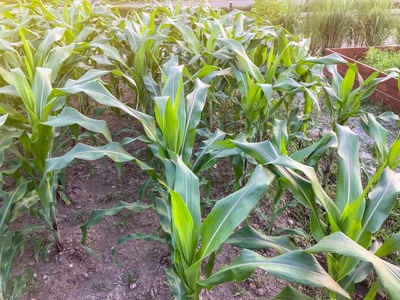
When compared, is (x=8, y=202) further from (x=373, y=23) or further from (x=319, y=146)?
(x=373, y=23)

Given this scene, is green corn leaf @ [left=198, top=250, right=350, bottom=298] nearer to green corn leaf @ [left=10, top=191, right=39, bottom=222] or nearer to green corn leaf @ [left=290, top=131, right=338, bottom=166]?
green corn leaf @ [left=290, top=131, right=338, bottom=166]

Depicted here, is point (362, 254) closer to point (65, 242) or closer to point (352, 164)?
point (352, 164)

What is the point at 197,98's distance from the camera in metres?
1.39

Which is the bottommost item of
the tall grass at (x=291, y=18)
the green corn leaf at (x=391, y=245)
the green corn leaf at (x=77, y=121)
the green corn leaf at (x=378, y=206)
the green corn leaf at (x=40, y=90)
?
the tall grass at (x=291, y=18)

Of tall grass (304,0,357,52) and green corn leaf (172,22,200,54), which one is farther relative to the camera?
tall grass (304,0,357,52)

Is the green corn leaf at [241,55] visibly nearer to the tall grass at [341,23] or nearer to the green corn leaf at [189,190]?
the green corn leaf at [189,190]

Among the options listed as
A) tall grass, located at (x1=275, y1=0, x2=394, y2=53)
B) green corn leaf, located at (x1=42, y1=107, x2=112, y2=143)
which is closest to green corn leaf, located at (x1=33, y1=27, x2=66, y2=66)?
green corn leaf, located at (x1=42, y1=107, x2=112, y2=143)

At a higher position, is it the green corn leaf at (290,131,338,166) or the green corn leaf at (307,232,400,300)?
the green corn leaf at (307,232,400,300)

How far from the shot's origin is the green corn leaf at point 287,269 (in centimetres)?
74

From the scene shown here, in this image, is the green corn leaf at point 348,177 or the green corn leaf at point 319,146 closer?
the green corn leaf at point 348,177

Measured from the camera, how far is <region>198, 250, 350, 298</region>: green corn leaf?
0.74 metres

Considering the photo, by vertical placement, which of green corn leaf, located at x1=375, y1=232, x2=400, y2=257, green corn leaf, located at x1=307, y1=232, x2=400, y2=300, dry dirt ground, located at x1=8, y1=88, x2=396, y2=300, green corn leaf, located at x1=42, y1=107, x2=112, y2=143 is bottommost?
dry dirt ground, located at x1=8, y1=88, x2=396, y2=300

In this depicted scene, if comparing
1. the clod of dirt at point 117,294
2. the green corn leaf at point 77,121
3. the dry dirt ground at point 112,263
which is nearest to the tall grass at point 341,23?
the dry dirt ground at point 112,263

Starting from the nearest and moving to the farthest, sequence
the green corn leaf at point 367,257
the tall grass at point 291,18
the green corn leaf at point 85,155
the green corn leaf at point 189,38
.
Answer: the green corn leaf at point 367,257 → the green corn leaf at point 85,155 → the green corn leaf at point 189,38 → the tall grass at point 291,18
